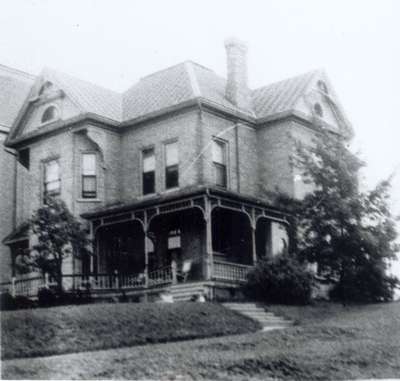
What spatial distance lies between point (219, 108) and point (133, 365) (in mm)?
15765

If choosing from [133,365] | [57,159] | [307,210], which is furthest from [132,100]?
[133,365]

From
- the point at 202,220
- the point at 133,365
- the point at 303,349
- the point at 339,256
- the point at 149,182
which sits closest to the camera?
the point at 133,365

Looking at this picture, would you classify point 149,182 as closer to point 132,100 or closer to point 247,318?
point 132,100

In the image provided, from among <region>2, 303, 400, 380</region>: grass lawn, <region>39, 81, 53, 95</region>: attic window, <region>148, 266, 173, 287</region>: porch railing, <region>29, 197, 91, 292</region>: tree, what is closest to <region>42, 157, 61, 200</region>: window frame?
<region>39, 81, 53, 95</region>: attic window

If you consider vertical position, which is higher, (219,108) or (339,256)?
(219,108)

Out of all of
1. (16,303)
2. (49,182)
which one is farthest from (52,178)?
(16,303)

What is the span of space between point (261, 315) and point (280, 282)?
2.03 metres

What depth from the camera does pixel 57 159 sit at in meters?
28.8

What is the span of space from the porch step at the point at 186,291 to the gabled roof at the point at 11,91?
13.9m

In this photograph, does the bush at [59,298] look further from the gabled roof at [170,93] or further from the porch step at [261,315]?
the gabled roof at [170,93]

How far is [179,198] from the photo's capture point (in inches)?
963

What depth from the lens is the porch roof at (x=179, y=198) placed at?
24000mm

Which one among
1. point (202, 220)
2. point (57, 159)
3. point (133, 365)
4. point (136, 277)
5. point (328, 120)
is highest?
point (328, 120)

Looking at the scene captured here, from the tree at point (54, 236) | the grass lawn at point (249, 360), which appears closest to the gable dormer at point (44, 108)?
the tree at point (54, 236)
